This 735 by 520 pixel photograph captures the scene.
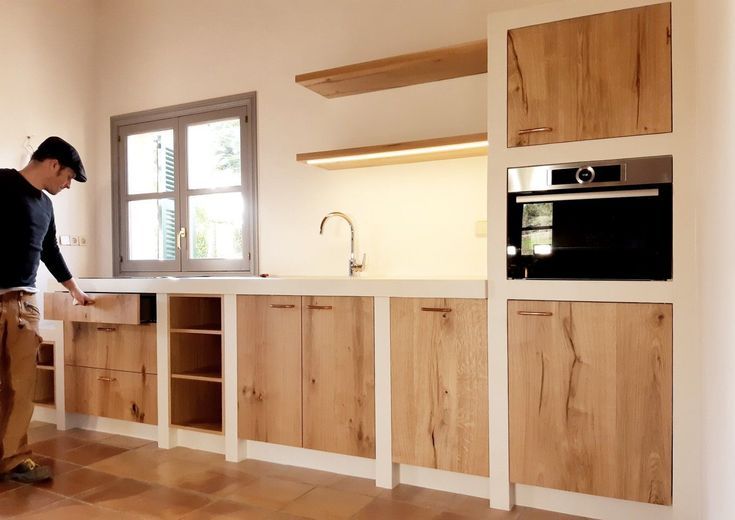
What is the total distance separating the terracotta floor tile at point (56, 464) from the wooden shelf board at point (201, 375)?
25.0 inches

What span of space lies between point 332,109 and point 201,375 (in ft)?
5.60

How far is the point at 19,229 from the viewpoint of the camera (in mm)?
2699

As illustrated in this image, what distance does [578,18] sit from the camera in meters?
2.23

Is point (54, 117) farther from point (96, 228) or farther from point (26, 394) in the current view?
point (26, 394)

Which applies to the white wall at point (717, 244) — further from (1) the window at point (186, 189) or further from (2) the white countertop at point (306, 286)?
(1) the window at point (186, 189)

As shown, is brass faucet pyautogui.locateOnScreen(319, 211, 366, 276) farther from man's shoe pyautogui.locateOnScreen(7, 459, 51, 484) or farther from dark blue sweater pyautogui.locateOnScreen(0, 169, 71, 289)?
man's shoe pyautogui.locateOnScreen(7, 459, 51, 484)

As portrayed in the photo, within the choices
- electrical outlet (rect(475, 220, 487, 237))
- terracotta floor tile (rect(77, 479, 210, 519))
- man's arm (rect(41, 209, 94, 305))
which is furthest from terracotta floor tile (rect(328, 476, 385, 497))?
man's arm (rect(41, 209, 94, 305))

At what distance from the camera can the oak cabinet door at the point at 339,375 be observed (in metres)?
2.62

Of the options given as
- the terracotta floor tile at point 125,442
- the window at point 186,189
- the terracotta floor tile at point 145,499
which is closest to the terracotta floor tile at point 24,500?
the terracotta floor tile at point 145,499

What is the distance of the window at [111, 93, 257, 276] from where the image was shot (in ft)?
12.3

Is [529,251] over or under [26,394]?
over

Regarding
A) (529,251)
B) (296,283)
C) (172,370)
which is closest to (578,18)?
(529,251)

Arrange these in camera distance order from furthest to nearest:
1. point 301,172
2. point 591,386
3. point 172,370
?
point 301,172, point 172,370, point 591,386

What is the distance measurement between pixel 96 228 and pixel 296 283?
237 centimetres
